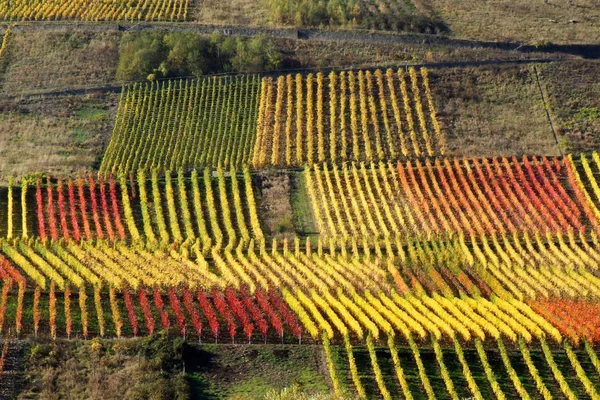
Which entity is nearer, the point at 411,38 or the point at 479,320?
the point at 479,320

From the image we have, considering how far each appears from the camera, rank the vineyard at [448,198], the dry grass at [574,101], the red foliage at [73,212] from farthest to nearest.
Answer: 1. the dry grass at [574,101]
2. the vineyard at [448,198]
3. the red foliage at [73,212]

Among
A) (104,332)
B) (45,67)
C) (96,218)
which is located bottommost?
(45,67)

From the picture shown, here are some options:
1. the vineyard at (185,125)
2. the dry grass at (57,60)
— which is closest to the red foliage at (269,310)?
the vineyard at (185,125)

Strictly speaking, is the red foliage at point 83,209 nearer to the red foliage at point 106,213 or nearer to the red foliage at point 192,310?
the red foliage at point 106,213

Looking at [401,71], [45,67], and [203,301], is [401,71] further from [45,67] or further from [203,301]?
[203,301]

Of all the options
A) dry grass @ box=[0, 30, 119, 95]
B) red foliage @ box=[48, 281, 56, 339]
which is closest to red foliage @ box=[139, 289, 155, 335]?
red foliage @ box=[48, 281, 56, 339]

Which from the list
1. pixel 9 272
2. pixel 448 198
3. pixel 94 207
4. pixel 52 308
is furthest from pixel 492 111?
pixel 52 308

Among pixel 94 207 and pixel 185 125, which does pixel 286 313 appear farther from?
pixel 185 125

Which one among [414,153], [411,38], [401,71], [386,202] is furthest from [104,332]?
[411,38]
